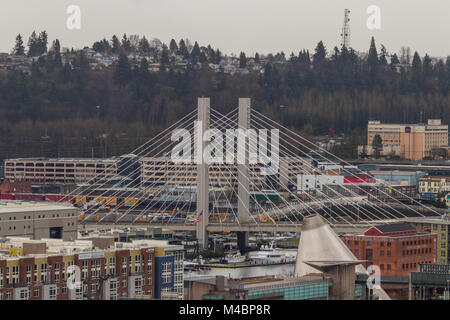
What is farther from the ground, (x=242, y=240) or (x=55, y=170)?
(x=55, y=170)

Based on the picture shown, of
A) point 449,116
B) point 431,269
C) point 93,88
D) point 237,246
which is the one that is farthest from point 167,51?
point 431,269

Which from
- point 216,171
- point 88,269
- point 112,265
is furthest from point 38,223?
point 216,171

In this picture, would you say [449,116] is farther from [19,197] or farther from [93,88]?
[19,197]

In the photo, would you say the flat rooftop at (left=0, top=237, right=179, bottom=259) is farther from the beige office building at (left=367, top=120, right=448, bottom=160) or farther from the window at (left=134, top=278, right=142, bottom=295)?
the beige office building at (left=367, top=120, right=448, bottom=160)

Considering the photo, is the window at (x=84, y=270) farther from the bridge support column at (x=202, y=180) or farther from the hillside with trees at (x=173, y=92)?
the hillside with trees at (x=173, y=92)

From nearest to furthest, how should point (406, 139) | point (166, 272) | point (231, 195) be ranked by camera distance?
point (166, 272), point (231, 195), point (406, 139)

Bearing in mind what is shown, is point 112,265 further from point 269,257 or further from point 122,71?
point 122,71

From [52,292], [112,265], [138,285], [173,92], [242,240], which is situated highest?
[173,92]
